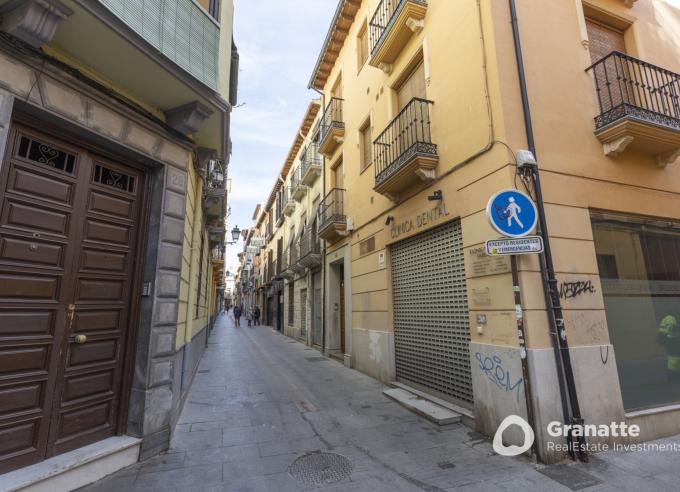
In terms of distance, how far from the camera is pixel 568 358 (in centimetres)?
416

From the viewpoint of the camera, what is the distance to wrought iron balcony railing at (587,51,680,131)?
16.9ft

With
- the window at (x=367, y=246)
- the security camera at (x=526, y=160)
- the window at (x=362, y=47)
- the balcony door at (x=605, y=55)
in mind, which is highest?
the window at (x=362, y=47)

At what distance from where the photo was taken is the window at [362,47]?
10.4 meters

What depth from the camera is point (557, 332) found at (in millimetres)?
4227

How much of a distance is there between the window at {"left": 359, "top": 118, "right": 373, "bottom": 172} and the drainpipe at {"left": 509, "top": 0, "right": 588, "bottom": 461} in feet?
16.9

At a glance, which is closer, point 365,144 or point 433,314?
point 433,314

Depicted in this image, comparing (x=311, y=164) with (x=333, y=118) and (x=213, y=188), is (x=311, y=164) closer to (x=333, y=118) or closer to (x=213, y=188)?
(x=333, y=118)

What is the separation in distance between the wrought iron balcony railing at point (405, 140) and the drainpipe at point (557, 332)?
1.82 meters

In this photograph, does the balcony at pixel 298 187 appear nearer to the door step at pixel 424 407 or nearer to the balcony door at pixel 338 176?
the balcony door at pixel 338 176

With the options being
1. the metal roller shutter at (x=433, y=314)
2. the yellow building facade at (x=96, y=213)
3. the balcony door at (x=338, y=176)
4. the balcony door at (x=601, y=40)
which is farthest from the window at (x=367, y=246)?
the balcony door at (x=601, y=40)

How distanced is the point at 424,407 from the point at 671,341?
12.6 feet

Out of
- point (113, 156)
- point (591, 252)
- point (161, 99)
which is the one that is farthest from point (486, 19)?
point (113, 156)

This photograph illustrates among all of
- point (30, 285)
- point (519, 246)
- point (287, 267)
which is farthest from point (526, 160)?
point (287, 267)

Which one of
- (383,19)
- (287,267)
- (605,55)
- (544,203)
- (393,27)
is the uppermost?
(383,19)
